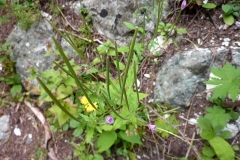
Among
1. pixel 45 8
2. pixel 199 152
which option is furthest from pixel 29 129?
pixel 199 152

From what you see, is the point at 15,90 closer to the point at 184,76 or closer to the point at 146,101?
the point at 146,101

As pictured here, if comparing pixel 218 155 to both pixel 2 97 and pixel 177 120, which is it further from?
pixel 2 97

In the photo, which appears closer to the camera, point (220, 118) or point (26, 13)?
point (220, 118)

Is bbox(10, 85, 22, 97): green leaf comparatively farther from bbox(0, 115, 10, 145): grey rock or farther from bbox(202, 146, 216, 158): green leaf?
bbox(202, 146, 216, 158): green leaf

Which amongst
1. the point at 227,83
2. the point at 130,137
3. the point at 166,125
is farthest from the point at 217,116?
the point at 130,137

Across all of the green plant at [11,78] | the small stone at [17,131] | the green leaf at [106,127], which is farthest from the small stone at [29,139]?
the green leaf at [106,127]

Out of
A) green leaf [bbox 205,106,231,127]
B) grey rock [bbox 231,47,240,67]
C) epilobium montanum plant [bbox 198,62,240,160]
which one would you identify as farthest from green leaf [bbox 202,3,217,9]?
green leaf [bbox 205,106,231,127]

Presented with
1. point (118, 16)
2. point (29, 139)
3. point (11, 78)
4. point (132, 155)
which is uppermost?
point (118, 16)
